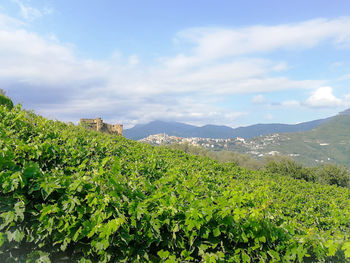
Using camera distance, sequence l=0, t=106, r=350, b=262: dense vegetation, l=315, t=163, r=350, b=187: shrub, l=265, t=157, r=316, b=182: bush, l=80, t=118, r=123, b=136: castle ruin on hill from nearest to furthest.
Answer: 1. l=0, t=106, r=350, b=262: dense vegetation
2. l=80, t=118, r=123, b=136: castle ruin on hill
3. l=315, t=163, r=350, b=187: shrub
4. l=265, t=157, r=316, b=182: bush

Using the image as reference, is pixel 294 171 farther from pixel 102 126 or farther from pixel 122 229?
pixel 122 229

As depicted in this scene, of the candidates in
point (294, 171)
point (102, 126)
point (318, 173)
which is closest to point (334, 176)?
point (318, 173)

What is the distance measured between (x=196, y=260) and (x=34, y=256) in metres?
1.99

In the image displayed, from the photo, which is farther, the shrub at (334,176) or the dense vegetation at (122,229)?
the shrub at (334,176)

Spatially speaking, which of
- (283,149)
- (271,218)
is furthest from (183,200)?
(283,149)

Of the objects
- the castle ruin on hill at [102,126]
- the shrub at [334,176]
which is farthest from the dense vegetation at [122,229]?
the shrub at [334,176]

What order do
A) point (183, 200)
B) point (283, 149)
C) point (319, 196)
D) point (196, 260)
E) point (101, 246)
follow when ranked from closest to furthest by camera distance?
point (101, 246) < point (196, 260) < point (183, 200) < point (319, 196) < point (283, 149)

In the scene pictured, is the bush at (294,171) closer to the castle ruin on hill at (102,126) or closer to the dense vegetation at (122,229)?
the castle ruin on hill at (102,126)

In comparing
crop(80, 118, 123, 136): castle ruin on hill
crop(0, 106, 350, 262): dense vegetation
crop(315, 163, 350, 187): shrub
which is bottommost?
crop(315, 163, 350, 187): shrub

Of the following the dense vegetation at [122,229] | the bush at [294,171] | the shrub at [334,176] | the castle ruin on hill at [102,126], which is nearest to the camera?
the dense vegetation at [122,229]

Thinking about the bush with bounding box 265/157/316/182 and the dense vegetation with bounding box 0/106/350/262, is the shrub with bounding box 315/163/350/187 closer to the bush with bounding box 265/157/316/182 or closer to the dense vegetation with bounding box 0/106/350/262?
the bush with bounding box 265/157/316/182

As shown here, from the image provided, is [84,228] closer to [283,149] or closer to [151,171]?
[151,171]

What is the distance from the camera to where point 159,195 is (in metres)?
3.34

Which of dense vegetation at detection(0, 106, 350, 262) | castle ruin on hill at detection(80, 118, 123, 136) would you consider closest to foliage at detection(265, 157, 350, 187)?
castle ruin on hill at detection(80, 118, 123, 136)
